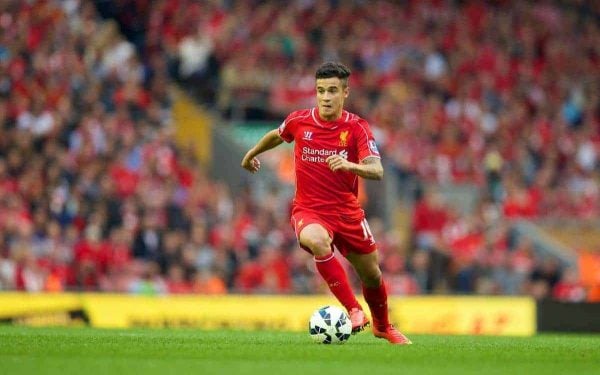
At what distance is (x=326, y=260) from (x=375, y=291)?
0.65m

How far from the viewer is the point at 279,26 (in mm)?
25016

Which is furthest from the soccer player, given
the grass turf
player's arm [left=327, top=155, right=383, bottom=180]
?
the grass turf

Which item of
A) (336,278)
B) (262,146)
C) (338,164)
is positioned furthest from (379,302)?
(262,146)

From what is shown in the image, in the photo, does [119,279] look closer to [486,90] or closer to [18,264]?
[18,264]

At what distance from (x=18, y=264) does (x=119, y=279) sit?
1.47 meters

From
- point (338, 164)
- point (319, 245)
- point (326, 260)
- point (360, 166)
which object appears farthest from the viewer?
point (326, 260)

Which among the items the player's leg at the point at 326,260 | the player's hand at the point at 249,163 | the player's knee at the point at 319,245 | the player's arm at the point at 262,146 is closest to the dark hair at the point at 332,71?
the player's arm at the point at 262,146

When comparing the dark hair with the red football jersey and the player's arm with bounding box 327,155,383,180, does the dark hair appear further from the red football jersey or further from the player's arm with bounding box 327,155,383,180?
the player's arm with bounding box 327,155,383,180

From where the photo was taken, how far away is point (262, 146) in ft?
36.8

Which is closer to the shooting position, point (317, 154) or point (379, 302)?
point (317, 154)

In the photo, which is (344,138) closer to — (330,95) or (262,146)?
(330,95)

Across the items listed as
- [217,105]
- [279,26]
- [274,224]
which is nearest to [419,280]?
[274,224]

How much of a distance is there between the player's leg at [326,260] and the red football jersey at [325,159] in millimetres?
314

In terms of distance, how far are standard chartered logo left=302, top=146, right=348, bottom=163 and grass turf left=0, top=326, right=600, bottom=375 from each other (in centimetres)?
151
